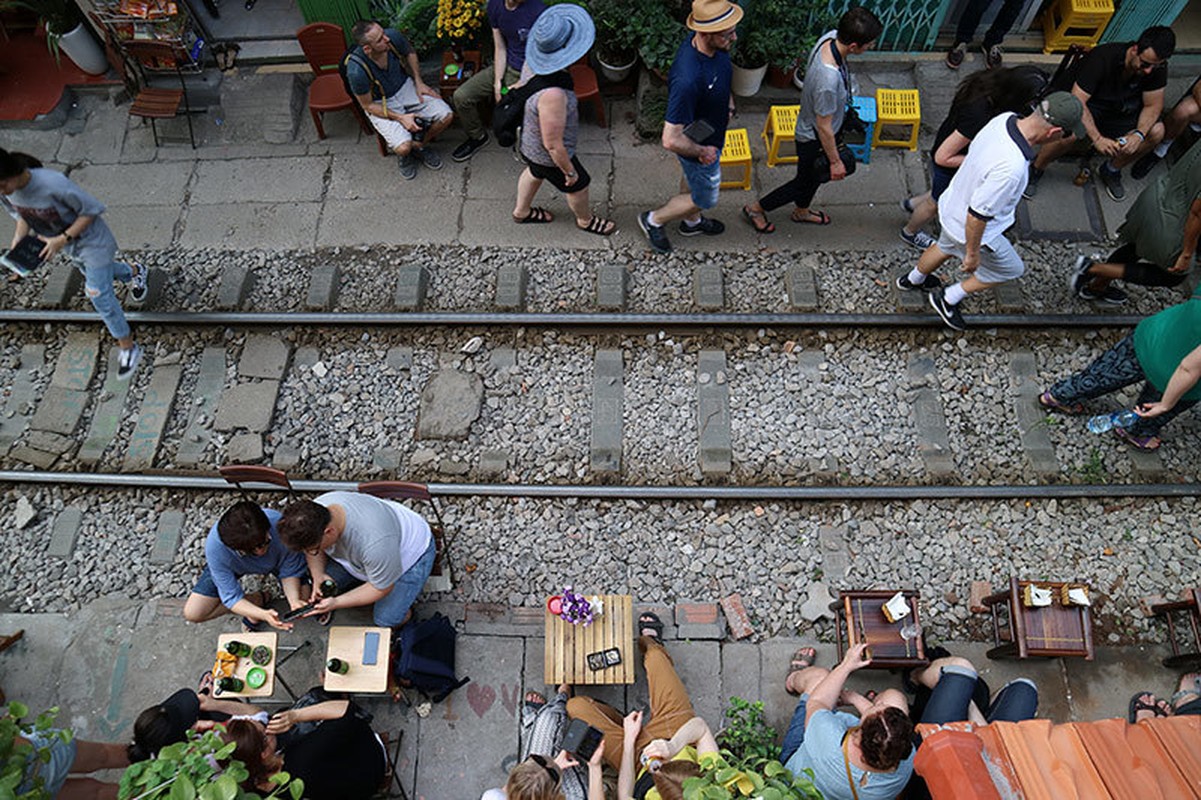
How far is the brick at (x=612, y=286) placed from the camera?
7031 millimetres

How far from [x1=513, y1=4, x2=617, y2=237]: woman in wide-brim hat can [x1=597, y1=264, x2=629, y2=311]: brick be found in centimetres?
72

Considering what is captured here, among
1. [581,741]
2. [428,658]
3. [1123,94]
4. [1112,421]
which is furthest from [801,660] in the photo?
[1123,94]

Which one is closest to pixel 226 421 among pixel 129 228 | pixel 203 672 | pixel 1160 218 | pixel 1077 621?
pixel 203 672

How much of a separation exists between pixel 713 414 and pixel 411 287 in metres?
2.90

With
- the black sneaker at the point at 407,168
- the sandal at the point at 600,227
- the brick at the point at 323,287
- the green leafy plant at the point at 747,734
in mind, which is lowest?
the green leafy plant at the point at 747,734

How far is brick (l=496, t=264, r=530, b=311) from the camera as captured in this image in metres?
7.06

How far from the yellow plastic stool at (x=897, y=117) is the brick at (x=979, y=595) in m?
4.38

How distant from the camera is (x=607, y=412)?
6.65 meters

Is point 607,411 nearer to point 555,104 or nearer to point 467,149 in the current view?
point 555,104

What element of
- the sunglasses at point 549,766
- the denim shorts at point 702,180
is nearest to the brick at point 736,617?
the sunglasses at point 549,766

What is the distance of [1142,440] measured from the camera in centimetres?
632

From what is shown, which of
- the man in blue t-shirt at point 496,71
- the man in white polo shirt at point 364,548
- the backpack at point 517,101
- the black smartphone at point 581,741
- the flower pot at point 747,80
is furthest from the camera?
the flower pot at point 747,80

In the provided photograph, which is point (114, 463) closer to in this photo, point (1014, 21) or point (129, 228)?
point (129, 228)

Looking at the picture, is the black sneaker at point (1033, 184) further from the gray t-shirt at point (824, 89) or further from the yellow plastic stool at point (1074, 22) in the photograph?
the gray t-shirt at point (824, 89)
